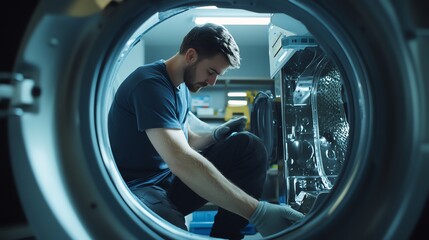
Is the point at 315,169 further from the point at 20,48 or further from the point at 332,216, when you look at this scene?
the point at 20,48

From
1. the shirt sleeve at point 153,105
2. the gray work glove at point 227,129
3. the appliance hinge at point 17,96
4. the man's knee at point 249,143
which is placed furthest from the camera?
the gray work glove at point 227,129

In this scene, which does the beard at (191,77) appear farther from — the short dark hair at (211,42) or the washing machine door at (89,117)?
the washing machine door at (89,117)

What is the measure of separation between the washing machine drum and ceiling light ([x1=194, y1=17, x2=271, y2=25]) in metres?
1.56

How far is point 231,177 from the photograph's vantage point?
1430mm

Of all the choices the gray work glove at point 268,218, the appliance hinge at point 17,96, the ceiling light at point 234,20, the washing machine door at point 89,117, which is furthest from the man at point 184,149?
the ceiling light at point 234,20

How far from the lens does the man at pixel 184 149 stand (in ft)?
3.41

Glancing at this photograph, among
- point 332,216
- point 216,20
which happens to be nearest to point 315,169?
point 332,216

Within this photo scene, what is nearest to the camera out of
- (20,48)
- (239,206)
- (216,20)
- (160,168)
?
(20,48)

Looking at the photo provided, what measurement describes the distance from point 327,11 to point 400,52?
14 cm

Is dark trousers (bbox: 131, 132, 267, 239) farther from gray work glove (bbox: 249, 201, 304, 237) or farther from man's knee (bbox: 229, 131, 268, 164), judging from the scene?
gray work glove (bbox: 249, 201, 304, 237)

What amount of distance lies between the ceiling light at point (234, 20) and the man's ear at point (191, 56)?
1549mm

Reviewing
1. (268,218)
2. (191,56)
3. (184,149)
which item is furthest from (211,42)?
(268,218)

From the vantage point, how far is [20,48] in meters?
0.50

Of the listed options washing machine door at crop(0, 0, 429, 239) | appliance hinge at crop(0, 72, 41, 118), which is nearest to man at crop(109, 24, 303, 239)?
washing machine door at crop(0, 0, 429, 239)
